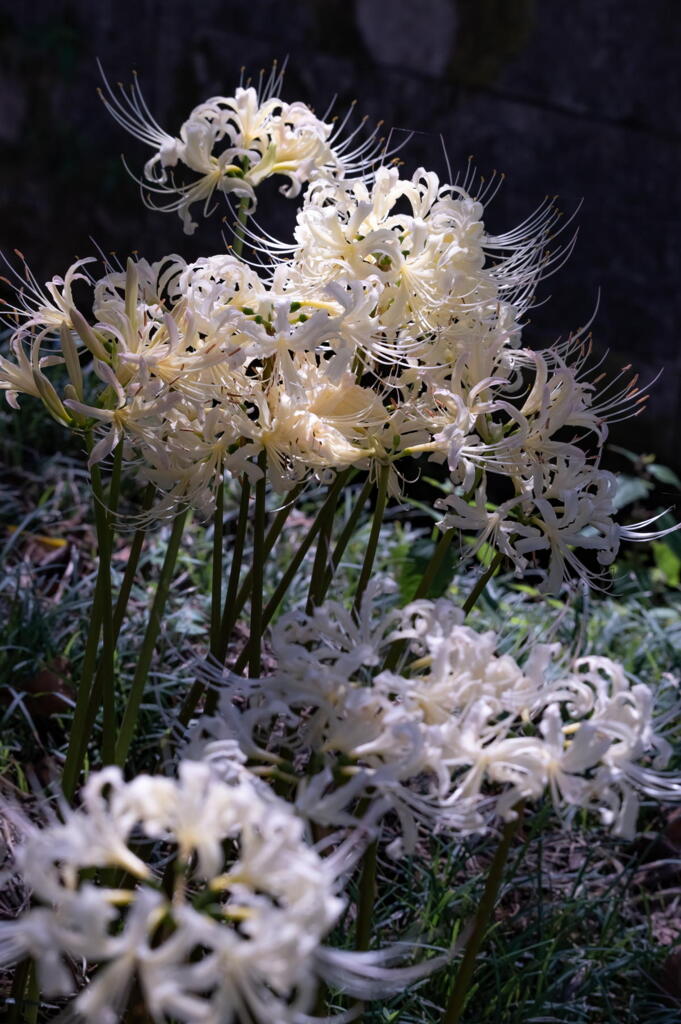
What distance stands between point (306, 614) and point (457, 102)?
302 cm

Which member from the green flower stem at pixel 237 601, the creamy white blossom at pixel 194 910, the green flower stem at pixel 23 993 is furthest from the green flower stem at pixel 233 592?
the creamy white blossom at pixel 194 910

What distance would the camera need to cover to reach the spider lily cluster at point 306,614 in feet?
2.41

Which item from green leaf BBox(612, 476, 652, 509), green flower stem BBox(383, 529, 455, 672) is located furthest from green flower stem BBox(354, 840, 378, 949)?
green leaf BBox(612, 476, 652, 509)

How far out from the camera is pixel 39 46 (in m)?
3.88

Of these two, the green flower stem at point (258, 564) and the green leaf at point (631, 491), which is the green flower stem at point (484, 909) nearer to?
the green flower stem at point (258, 564)

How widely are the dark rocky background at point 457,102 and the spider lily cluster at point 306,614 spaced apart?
96.6 inches

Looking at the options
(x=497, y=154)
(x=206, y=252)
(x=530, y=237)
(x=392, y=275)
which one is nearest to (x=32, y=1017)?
(x=392, y=275)

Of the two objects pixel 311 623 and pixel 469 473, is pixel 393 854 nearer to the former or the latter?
pixel 311 623

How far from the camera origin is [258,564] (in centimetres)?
125

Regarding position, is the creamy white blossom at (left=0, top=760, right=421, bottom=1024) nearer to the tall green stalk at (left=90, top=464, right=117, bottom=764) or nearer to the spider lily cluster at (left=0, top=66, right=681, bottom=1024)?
the spider lily cluster at (left=0, top=66, right=681, bottom=1024)

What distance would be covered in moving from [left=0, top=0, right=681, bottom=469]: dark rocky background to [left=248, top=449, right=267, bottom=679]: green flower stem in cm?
275

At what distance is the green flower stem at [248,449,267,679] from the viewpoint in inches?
48.9

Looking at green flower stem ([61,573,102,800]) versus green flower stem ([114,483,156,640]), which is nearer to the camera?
green flower stem ([61,573,102,800])

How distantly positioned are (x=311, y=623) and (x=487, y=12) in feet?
11.1
